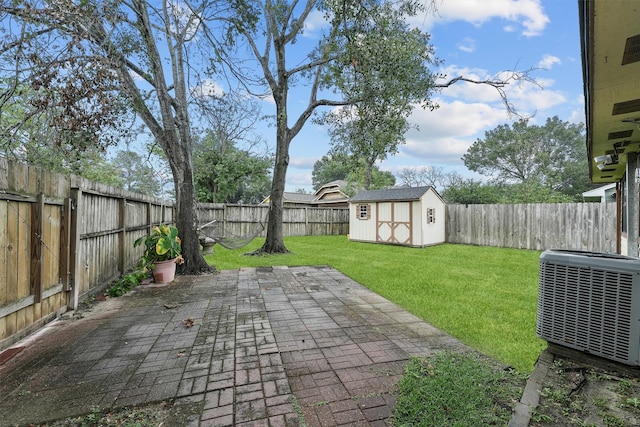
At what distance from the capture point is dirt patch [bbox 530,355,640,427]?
1.50m

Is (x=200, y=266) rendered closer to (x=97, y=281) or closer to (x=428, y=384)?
(x=97, y=281)

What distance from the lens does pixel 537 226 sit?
9453 millimetres

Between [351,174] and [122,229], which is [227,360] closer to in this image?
[122,229]

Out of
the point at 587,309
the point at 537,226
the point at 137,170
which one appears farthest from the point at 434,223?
the point at 137,170

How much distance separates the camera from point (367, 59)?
419 centimetres

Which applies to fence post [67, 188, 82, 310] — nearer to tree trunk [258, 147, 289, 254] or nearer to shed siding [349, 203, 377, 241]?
tree trunk [258, 147, 289, 254]

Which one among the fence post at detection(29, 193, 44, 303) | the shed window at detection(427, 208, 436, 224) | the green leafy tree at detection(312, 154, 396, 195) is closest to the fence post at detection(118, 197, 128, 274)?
the fence post at detection(29, 193, 44, 303)

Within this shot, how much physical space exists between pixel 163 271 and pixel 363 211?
8.75m

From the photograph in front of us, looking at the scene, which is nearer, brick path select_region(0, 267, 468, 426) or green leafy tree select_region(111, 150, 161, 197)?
brick path select_region(0, 267, 468, 426)

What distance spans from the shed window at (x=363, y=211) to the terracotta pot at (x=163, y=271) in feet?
27.7

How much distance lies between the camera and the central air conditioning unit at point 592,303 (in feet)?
6.03

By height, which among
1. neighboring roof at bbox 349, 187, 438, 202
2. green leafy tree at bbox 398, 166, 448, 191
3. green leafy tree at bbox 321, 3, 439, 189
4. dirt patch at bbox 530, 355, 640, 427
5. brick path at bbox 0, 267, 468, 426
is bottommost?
brick path at bbox 0, 267, 468, 426

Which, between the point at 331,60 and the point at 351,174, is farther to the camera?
the point at 351,174

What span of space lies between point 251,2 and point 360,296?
4.36 m
